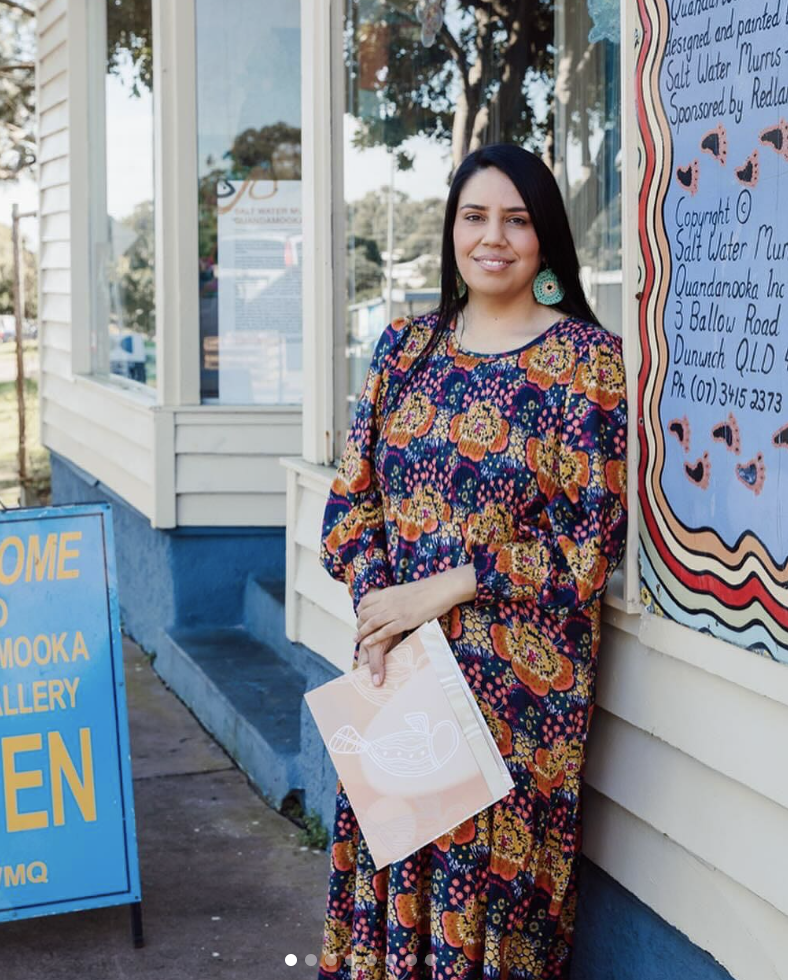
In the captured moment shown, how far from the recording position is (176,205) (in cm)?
618

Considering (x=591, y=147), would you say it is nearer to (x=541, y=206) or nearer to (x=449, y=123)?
(x=449, y=123)

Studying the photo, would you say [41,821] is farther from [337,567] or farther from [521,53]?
[521,53]

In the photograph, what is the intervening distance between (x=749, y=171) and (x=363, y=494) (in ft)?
3.73

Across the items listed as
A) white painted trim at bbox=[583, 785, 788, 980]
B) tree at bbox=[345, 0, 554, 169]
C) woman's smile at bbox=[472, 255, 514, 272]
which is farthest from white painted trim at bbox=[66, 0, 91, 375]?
white painted trim at bbox=[583, 785, 788, 980]

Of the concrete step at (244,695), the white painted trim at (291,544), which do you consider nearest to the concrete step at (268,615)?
the concrete step at (244,695)

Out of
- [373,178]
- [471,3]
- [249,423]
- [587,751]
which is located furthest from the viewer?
[249,423]

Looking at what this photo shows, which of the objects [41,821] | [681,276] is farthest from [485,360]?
[41,821]

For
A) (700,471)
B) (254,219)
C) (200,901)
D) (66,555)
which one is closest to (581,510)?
(700,471)

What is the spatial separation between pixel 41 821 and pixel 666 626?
6.56ft

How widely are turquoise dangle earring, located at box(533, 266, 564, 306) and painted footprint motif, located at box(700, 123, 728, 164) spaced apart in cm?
48

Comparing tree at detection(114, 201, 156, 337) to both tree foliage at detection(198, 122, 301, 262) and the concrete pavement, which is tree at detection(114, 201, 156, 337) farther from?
the concrete pavement

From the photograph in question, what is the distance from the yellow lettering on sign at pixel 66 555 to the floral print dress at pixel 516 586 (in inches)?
52.1

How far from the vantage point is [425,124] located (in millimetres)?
5898

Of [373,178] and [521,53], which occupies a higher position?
[521,53]
